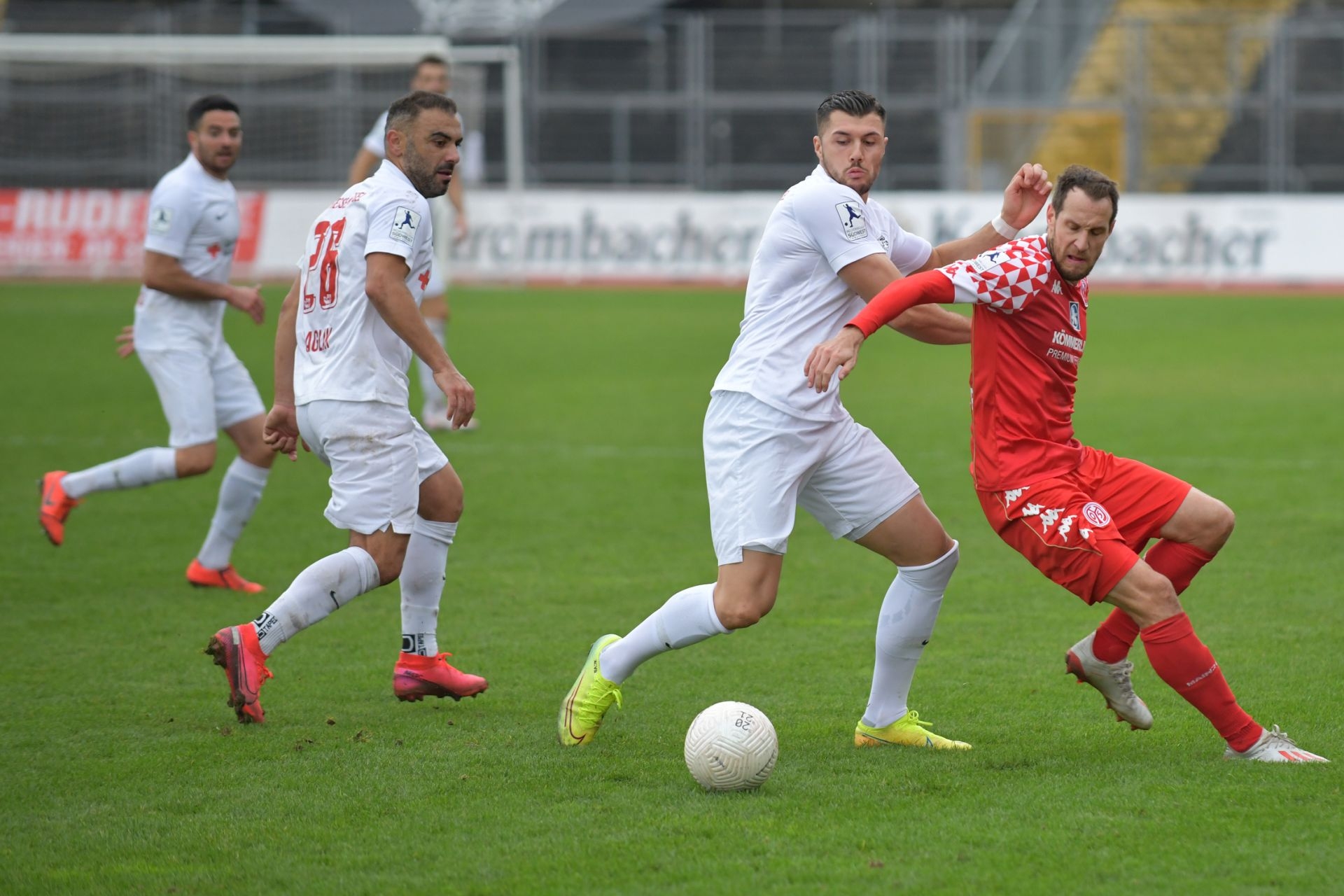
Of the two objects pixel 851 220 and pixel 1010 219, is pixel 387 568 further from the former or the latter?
pixel 1010 219

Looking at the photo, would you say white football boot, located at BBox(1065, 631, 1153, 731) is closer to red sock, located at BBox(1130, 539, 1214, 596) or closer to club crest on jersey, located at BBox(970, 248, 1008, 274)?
red sock, located at BBox(1130, 539, 1214, 596)

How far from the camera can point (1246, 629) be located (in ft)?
21.7

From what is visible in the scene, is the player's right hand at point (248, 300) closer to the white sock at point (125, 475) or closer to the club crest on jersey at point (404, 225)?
the white sock at point (125, 475)

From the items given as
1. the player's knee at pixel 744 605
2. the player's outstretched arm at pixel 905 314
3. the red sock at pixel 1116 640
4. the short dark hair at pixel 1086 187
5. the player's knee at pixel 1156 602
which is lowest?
the red sock at pixel 1116 640

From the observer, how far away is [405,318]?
5266 millimetres

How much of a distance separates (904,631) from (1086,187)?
1555 millimetres

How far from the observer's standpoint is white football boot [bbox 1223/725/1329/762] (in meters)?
4.70

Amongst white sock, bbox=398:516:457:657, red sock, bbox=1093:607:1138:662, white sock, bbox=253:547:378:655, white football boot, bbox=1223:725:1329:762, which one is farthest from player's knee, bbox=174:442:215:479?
white football boot, bbox=1223:725:1329:762

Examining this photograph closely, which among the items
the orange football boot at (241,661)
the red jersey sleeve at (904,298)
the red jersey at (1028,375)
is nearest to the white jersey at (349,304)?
the orange football boot at (241,661)

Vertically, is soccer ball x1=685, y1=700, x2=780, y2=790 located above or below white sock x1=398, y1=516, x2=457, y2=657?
below

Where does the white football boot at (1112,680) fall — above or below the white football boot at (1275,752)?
above

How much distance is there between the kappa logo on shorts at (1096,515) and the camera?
4.73 metres

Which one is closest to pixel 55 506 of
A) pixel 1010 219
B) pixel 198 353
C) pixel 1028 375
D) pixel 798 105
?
pixel 198 353

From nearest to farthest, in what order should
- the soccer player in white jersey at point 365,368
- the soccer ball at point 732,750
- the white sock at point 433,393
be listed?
the soccer ball at point 732,750 → the soccer player in white jersey at point 365,368 → the white sock at point 433,393
